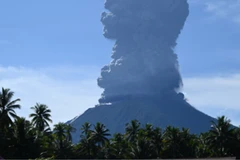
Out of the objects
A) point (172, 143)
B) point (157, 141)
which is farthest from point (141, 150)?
point (157, 141)

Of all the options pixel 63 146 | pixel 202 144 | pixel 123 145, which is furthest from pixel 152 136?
pixel 63 146

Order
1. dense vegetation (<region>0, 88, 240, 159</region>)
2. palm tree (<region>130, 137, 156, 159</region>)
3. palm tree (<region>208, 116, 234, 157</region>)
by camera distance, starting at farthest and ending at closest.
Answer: palm tree (<region>208, 116, 234, 157</region>) < palm tree (<region>130, 137, 156, 159</region>) < dense vegetation (<region>0, 88, 240, 159</region>)

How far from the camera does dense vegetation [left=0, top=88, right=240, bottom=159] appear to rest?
78875mm

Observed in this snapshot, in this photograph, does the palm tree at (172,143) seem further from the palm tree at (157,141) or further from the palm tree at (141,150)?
the palm tree at (141,150)

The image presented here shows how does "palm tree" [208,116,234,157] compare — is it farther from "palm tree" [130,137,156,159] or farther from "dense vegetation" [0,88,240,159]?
"palm tree" [130,137,156,159]

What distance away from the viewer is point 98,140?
105375mm

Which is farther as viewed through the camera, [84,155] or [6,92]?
[84,155]

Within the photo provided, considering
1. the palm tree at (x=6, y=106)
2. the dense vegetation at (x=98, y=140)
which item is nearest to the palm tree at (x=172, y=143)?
the dense vegetation at (x=98, y=140)

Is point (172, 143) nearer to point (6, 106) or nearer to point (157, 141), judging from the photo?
point (157, 141)

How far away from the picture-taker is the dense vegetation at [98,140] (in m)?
78.9

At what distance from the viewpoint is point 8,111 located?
8250 cm

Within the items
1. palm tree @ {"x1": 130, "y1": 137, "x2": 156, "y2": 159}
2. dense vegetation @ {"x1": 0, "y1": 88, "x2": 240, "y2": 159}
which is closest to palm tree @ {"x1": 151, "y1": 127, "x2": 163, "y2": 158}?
dense vegetation @ {"x1": 0, "y1": 88, "x2": 240, "y2": 159}

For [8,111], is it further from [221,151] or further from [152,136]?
[221,151]

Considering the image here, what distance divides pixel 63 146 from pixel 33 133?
1178 cm
